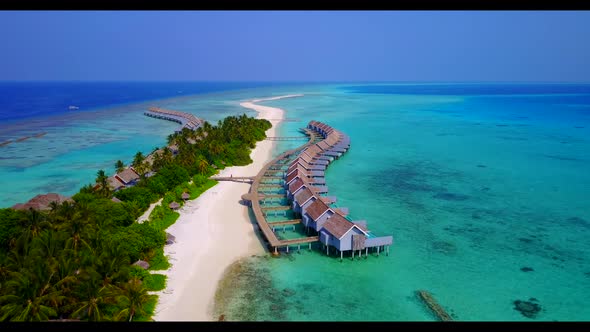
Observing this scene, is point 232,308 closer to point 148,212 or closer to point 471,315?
point 471,315

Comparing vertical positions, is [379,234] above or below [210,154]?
below

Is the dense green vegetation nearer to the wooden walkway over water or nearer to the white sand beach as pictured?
the white sand beach

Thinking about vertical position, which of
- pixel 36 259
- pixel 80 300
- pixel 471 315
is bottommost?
pixel 471 315

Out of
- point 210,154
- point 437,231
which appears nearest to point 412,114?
point 210,154

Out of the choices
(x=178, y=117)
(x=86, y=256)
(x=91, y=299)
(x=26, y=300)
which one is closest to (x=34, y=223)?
(x=86, y=256)

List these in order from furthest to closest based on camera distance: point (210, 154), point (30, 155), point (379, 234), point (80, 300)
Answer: point (30, 155), point (210, 154), point (379, 234), point (80, 300)

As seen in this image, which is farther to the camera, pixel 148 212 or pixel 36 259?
pixel 148 212

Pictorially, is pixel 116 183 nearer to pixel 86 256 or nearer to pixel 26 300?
pixel 86 256
